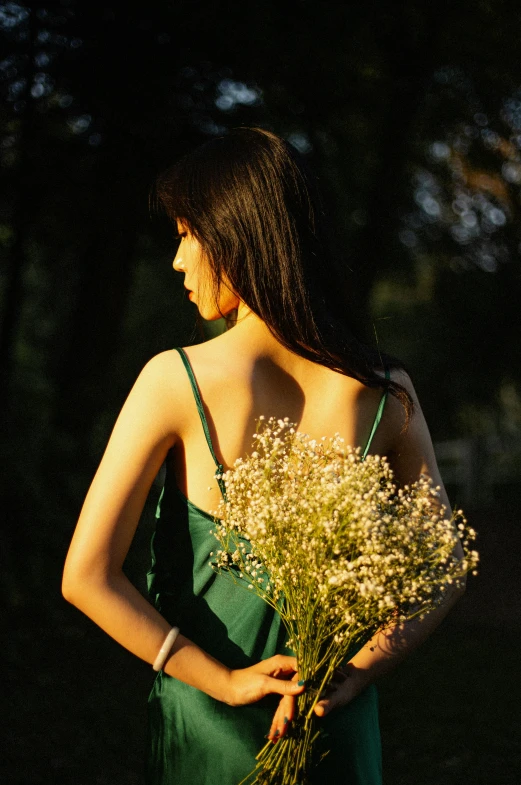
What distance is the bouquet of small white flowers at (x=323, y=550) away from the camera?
169 cm

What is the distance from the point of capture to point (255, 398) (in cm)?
195

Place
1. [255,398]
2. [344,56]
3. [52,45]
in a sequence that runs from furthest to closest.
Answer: [344,56]
[52,45]
[255,398]

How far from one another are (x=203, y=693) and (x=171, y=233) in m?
6.05

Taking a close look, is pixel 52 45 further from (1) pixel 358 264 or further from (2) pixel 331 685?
(2) pixel 331 685

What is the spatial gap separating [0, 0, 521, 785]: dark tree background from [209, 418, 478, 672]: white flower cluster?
10.9ft

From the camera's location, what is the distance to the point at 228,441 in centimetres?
193

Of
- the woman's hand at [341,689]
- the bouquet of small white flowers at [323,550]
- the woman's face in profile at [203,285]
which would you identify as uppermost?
the woman's face in profile at [203,285]

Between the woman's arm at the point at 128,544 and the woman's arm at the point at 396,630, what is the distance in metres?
0.11

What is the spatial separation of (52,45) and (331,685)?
6.25m

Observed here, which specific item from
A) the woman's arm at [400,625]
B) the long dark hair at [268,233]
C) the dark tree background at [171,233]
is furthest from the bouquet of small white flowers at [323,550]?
the dark tree background at [171,233]

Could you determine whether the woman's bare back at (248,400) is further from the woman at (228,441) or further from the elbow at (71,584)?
the elbow at (71,584)

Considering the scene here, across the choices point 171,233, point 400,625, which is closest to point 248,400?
point 400,625

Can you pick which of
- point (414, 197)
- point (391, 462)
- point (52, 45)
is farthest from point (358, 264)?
point (391, 462)

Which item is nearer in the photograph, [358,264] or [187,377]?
[187,377]
